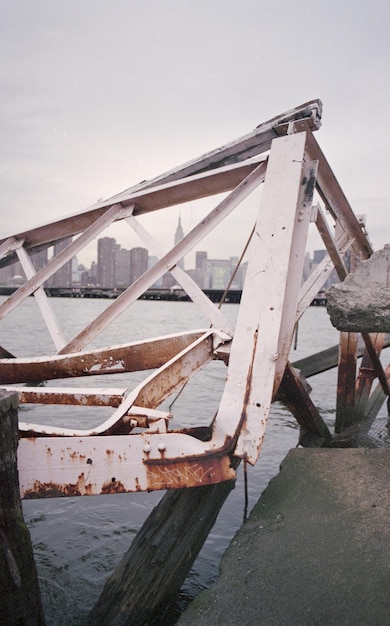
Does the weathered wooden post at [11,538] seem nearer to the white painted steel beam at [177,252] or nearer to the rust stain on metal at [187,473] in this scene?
the rust stain on metal at [187,473]

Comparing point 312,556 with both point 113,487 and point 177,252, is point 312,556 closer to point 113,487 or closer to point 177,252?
point 113,487

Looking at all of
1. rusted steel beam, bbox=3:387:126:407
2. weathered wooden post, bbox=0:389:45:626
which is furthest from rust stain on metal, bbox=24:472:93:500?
rusted steel beam, bbox=3:387:126:407

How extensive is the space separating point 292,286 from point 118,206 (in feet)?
6.16

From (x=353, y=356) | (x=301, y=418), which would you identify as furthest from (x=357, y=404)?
(x=301, y=418)

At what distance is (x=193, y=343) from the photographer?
3.62 m

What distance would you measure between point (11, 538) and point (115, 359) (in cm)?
186

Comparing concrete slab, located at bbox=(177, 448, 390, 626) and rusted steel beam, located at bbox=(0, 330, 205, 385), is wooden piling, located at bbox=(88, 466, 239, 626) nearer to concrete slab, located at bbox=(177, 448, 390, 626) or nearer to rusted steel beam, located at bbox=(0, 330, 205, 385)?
concrete slab, located at bbox=(177, 448, 390, 626)

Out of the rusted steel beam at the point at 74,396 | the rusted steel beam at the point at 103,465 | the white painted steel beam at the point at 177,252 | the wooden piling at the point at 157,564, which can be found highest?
the white painted steel beam at the point at 177,252

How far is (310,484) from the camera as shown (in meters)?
3.37

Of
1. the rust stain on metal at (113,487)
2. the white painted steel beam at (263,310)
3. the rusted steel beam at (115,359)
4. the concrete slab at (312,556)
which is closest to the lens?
the concrete slab at (312,556)

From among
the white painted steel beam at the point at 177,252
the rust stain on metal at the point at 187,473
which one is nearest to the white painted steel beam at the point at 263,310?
the rust stain on metal at the point at 187,473

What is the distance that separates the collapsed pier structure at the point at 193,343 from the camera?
252cm

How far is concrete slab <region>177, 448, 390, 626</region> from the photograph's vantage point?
2.38m

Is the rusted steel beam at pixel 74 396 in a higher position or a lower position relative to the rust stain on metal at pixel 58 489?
higher
